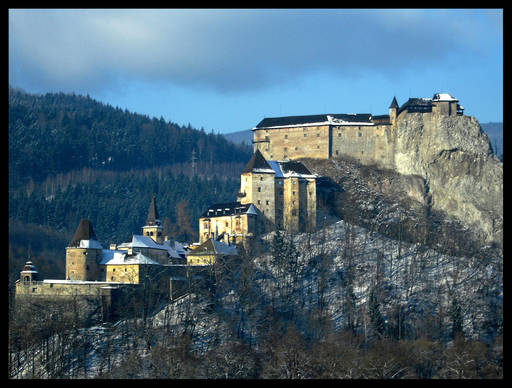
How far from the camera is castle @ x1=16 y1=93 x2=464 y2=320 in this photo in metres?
81.8

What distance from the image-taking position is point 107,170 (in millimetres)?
154750

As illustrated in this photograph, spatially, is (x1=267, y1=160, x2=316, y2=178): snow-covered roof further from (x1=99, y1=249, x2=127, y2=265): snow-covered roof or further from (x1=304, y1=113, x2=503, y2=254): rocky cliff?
(x1=99, y1=249, x2=127, y2=265): snow-covered roof

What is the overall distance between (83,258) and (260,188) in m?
18.8

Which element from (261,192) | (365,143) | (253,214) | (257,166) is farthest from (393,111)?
(253,214)

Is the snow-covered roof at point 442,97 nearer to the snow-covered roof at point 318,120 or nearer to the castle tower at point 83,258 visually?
the snow-covered roof at point 318,120

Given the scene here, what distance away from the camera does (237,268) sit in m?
85.9

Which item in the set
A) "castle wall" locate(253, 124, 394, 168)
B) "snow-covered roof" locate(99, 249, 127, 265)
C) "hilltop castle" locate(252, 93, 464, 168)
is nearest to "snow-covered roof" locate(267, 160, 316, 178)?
"castle wall" locate(253, 124, 394, 168)

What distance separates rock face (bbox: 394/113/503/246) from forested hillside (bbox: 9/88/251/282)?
2456 centimetres

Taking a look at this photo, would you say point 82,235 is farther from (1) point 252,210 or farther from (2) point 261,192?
(2) point 261,192

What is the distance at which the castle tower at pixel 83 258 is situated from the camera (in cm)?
8325
